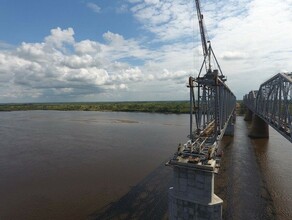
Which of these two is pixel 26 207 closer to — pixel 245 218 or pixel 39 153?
pixel 245 218

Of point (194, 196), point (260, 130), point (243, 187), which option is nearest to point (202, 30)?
point (260, 130)

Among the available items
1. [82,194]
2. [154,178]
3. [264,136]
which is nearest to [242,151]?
[264,136]

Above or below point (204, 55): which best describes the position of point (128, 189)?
below

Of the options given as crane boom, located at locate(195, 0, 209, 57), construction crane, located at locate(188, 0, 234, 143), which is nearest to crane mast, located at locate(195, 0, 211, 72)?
crane boom, located at locate(195, 0, 209, 57)

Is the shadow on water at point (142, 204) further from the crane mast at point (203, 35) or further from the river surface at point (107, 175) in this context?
the crane mast at point (203, 35)

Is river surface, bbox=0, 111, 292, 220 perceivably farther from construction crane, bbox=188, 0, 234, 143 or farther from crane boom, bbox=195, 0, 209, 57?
crane boom, bbox=195, 0, 209, 57

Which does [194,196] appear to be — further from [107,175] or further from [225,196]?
[107,175]

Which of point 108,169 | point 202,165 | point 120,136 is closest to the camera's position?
point 202,165
